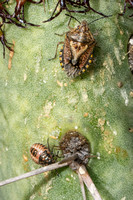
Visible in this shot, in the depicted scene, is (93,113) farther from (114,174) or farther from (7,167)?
(7,167)

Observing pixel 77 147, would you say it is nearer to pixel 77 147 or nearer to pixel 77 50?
pixel 77 147

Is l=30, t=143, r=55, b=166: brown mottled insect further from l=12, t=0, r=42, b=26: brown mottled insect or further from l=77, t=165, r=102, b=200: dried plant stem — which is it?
l=12, t=0, r=42, b=26: brown mottled insect

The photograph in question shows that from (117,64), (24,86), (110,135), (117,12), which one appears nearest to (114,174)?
(110,135)

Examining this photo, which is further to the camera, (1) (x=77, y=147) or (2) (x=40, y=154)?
(2) (x=40, y=154)

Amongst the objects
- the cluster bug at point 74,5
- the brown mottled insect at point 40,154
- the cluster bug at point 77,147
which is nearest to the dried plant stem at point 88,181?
the cluster bug at point 77,147

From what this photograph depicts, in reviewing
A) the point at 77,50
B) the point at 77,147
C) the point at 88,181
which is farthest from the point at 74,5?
the point at 88,181
